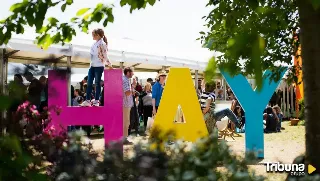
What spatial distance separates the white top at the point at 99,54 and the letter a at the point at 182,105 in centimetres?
111

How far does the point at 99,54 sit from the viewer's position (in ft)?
24.1

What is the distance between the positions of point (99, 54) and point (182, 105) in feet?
5.12

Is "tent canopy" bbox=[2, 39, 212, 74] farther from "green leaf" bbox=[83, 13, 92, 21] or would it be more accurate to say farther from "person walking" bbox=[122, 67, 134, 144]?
"green leaf" bbox=[83, 13, 92, 21]

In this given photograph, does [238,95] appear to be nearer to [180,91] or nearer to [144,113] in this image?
[180,91]

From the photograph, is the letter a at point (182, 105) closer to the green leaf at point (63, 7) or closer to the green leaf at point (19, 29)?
the green leaf at point (63, 7)

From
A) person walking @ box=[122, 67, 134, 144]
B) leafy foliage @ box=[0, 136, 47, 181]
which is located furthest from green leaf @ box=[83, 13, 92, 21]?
person walking @ box=[122, 67, 134, 144]

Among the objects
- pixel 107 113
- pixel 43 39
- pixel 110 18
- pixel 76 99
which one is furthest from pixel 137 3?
pixel 76 99

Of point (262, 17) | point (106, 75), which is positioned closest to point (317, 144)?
point (262, 17)

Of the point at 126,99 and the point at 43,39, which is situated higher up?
the point at 43,39

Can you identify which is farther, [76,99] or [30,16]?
[76,99]

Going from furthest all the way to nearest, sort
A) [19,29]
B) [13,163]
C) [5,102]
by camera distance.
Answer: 1. [19,29]
2. [13,163]
3. [5,102]

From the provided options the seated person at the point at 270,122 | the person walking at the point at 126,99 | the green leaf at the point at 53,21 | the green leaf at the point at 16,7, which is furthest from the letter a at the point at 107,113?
the seated person at the point at 270,122

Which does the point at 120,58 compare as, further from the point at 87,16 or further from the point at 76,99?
the point at 87,16

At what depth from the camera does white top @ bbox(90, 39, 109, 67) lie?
732cm
